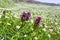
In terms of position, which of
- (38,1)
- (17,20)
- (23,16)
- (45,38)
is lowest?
(38,1)

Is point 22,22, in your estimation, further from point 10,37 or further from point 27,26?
point 10,37

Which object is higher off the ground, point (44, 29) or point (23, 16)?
point (23, 16)

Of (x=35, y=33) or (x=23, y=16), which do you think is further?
(x=35, y=33)

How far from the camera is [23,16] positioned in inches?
104

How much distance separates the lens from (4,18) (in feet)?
9.93

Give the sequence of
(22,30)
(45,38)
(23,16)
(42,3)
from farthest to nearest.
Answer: (42,3) < (45,38) < (22,30) < (23,16)

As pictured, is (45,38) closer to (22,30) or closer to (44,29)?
(44,29)

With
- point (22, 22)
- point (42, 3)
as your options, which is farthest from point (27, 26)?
point (42, 3)

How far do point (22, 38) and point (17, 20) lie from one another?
44 centimetres

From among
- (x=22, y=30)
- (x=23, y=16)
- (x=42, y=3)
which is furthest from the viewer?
(x=42, y=3)

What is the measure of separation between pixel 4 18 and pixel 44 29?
1.93ft

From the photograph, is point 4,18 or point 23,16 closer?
point 23,16

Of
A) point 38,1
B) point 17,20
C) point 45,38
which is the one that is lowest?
point 38,1

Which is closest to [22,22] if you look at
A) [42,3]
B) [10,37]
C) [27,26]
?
[27,26]
